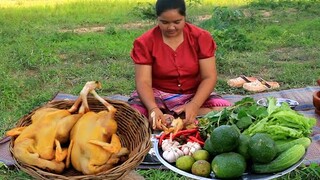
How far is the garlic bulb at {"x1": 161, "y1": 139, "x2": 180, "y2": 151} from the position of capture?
98.4 inches

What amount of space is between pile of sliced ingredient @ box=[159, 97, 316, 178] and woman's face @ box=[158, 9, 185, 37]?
96cm

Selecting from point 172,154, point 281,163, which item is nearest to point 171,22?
point 172,154

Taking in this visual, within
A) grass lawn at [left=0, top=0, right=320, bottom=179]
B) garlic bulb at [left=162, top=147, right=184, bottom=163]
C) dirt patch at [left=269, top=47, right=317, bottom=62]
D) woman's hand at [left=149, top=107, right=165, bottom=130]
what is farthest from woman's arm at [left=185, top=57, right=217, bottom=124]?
dirt patch at [left=269, top=47, right=317, bottom=62]

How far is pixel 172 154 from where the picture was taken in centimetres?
242

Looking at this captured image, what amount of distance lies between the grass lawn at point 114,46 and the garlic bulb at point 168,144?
0.80 m

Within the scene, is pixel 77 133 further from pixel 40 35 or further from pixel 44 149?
pixel 40 35

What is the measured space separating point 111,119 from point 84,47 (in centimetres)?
442

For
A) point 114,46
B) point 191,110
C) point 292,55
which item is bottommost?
point 292,55

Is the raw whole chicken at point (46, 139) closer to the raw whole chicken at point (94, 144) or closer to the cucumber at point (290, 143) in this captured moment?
the raw whole chicken at point (94, 144)

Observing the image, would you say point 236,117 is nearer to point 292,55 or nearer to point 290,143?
point 290,143

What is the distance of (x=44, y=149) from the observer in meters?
2.26

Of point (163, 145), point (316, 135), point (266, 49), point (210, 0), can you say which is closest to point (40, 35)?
point (266, 49)

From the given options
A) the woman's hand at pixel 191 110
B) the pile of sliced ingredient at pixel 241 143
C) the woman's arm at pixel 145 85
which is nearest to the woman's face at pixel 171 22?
the woman's arm at pixel 145 85

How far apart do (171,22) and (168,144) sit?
123 centimetres
